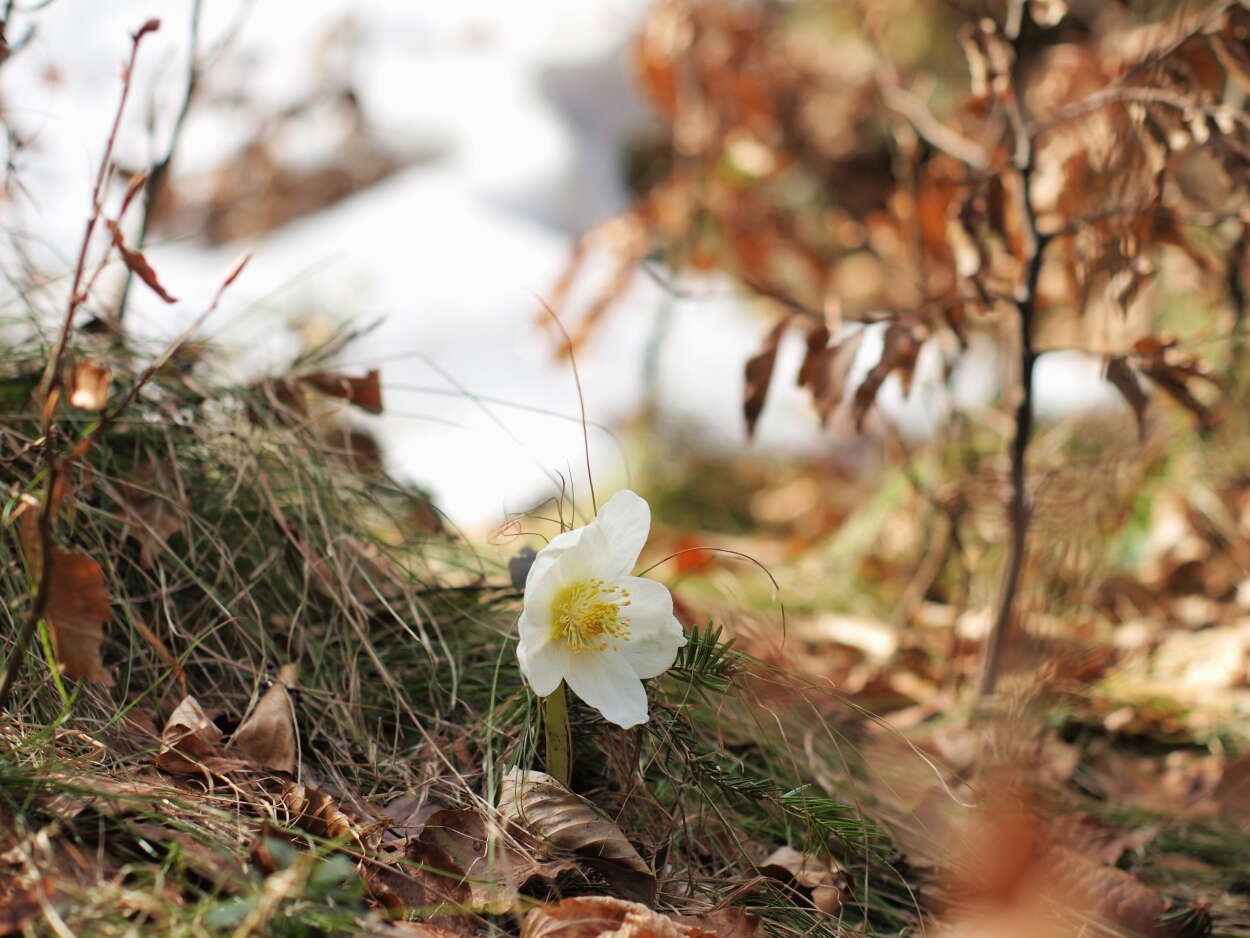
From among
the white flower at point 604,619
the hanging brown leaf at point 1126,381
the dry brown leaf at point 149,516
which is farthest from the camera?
the hanging brown leaf at point 1126,381

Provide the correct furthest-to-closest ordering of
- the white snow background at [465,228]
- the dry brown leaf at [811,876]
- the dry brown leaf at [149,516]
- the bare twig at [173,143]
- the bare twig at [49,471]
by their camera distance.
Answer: the white snow background at [465,228], the bare twig at [173,143], the dry brown leaf at [149,516], the dry brown leaf at [811,876], the bare twig at [49,471]

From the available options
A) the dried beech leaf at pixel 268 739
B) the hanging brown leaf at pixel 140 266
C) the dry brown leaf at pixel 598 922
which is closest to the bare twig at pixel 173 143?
the hanging brown leaf at pixel 140 266

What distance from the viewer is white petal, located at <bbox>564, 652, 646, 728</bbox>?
35.0 inches

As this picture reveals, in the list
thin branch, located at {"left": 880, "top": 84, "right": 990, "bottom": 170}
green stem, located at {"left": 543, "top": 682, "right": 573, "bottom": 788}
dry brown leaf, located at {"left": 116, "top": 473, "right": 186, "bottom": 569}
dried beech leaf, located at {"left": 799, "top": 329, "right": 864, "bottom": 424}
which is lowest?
green stem, located at {"left": 543, "top": 682, "right": 573, "bottom": 788}

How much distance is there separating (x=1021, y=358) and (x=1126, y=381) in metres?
0.24

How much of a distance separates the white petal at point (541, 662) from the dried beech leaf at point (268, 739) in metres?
0.33

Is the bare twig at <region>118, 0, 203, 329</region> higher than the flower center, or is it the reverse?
the bare twig at <region>118, 0, 203, 329</region>

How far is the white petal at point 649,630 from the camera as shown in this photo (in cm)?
91

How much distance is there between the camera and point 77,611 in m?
0.85

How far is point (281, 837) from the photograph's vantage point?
860mm

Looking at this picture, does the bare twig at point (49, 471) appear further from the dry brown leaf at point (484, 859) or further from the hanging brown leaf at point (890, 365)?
the hanging brown leaf at point (890, 365)

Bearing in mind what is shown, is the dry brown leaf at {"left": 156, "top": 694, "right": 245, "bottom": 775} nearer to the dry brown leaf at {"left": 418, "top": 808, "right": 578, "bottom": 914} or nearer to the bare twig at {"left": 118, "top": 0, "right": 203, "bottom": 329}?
the dry brown leaf at {"left": 418, "top": 808, "right": 578, "bottom": 914}

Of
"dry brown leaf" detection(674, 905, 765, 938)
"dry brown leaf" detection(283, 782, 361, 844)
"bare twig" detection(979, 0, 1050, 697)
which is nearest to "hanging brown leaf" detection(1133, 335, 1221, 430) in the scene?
"bare twig" detection(979, 0, 1050, 697)

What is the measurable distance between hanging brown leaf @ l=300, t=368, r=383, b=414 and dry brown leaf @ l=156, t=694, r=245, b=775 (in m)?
0.53
